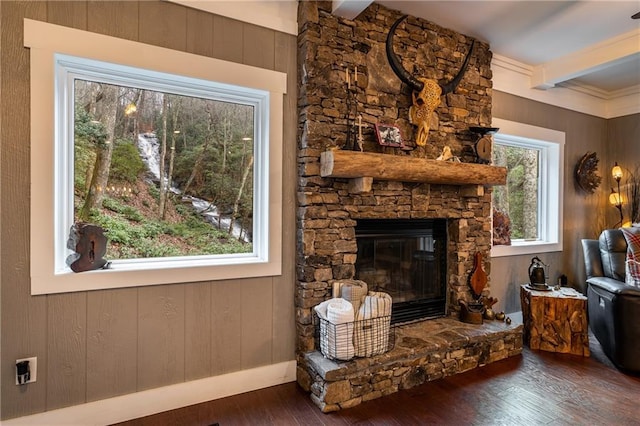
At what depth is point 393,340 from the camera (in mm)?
2482

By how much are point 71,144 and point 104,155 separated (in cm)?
17

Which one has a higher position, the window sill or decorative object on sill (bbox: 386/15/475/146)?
decorative object on sill (bbox: 386/15/475/146)

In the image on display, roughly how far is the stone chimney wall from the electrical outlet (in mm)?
1506

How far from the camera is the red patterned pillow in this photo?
272 centimetres

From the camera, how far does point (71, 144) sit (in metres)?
1.96

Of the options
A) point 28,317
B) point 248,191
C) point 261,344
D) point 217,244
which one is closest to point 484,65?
point 248,191

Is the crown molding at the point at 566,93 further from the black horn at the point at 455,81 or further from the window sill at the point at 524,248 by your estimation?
the window sill at the point at 524,248

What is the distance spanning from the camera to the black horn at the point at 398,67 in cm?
259

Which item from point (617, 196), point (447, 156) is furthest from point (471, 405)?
point (617, 196)

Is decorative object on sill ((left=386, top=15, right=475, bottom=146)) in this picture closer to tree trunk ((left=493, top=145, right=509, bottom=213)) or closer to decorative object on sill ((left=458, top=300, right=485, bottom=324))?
tree trunk ((left=493, top=145, right=509, bottom=213))

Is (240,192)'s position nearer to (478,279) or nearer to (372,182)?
(372,182)

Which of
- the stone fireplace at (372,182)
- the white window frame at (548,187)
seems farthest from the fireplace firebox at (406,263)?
the white window frame at (548,187)

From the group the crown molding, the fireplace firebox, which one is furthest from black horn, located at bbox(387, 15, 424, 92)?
the crown molding

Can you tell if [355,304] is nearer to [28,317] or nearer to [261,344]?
[261,344]
